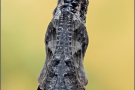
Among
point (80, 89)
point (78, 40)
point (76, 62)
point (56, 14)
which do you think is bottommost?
point (80, 89)

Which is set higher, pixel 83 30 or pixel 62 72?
pixel 83 30

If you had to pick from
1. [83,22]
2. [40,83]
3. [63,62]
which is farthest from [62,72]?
[83,22]

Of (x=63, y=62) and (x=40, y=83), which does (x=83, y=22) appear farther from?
(x=40, y=83)

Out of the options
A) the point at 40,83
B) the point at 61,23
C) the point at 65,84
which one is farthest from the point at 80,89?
the point at 61,23

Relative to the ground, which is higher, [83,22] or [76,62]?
[83,22]

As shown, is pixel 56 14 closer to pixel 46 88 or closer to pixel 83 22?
pixel 83 22

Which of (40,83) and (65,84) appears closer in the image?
(65,84)
